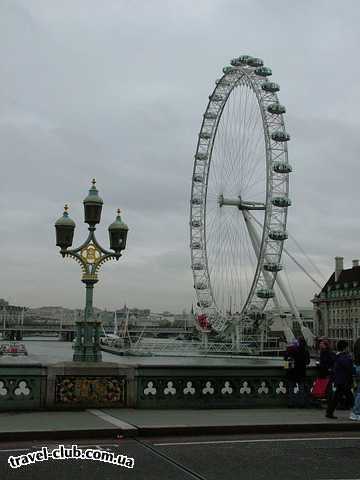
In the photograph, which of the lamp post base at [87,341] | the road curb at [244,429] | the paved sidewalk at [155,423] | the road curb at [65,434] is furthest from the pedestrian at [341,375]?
the lamp post base at [87,341]

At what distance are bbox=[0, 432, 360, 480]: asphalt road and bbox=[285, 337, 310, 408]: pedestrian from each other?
127 inches

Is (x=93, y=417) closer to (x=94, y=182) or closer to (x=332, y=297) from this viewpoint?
(x=94, y=182)

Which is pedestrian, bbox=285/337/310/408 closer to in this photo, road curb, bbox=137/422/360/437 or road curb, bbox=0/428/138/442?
road curb, bbox=137/422/360/437

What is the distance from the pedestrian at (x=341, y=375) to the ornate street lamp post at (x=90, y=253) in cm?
523

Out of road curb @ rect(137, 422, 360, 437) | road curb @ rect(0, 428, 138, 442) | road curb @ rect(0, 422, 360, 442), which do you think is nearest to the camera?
road curb @ rect(0, 428, 138, 442)

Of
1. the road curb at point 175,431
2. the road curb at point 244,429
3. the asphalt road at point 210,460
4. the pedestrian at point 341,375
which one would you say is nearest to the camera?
the asphalt road at point 210,460

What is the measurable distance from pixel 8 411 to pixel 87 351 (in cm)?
300

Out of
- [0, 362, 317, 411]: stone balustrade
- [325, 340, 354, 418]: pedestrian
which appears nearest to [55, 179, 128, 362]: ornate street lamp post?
[0, 362, 317, 411]: stone balustrade

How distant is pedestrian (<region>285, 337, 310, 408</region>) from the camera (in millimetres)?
13895

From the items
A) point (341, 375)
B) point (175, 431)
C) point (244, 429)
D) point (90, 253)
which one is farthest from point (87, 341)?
point (341, 375)

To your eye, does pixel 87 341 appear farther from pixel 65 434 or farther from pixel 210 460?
pixel 210 460

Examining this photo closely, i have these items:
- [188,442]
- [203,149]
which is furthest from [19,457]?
[203,149]

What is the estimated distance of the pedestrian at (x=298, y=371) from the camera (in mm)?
13895

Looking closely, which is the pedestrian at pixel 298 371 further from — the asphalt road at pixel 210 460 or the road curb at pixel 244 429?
the asphalt road at pixel 210 460
